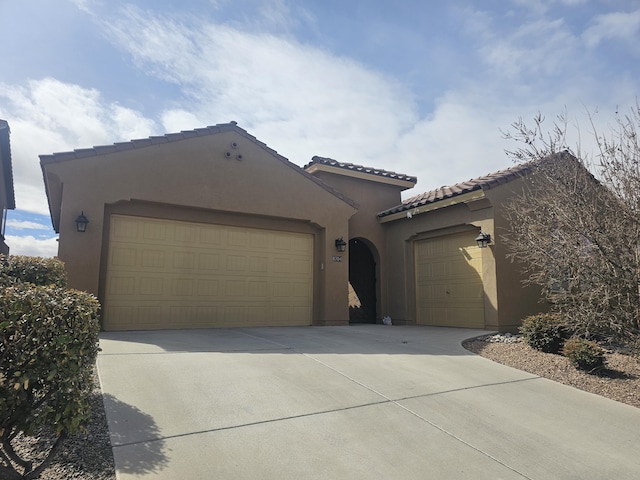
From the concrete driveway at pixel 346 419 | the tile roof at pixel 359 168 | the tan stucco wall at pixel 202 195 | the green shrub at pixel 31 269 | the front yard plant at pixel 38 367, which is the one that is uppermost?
the tile roof at pixel 359 168

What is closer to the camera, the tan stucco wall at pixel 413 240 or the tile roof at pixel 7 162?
the tan stucco wall at pixel 413 240

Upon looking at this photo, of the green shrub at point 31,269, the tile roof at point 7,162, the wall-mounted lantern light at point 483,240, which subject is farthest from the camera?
the tile roof at point 7,162

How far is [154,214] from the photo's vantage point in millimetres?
9812

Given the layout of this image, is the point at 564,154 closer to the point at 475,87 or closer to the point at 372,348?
the point at 475,87

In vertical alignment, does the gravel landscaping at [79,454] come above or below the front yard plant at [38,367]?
below

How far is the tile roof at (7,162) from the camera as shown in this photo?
44.5 ft

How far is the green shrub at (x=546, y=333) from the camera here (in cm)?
764

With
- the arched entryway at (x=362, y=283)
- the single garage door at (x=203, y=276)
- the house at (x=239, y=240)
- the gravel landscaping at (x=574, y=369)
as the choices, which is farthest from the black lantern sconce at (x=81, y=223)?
the arched entryway at (x=362, y=283)

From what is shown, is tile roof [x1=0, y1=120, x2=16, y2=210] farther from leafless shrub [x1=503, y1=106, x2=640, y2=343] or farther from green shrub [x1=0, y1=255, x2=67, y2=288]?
leafless shrub [x1=503, y1=106, x2=640, y2=343]

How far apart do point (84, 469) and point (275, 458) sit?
1421mm

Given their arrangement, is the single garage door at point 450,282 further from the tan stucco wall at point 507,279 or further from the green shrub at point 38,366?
the green shrub at point 38,366

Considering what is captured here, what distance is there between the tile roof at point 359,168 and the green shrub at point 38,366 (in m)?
11.7

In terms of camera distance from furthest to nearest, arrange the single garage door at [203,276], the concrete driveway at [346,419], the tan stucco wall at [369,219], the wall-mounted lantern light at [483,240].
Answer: the tan stucco wall at [369,219]
the wall-mounted lantern light at [483,240]
the single garage door at [203,276]
the concrete driveway at [346,419]

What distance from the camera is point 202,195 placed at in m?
10.2
